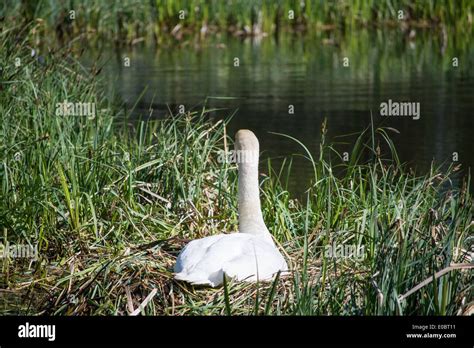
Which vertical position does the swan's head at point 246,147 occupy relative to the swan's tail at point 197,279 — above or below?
above

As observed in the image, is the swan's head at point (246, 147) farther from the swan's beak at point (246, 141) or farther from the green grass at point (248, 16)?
the green grass at point (248, 16)

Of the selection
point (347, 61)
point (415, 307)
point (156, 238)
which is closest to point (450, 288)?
point (415, 307)

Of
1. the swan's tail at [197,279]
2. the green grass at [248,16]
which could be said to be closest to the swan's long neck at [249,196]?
the swan's tail at [197,279]

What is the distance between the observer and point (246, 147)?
685 cm

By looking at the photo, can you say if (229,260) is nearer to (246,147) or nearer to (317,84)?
(246,147)

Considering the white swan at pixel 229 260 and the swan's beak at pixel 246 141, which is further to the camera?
the swan's beak at pixel 246 141

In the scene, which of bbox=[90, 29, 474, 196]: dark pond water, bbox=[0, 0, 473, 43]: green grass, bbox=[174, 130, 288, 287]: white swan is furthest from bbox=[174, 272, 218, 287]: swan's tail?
bbox=[0, 0, 473, 43]: green grass

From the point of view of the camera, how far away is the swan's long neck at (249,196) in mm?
6734

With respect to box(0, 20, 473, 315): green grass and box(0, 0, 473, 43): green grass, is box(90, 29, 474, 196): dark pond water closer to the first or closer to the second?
box(0, 0, 473, 43): green grass

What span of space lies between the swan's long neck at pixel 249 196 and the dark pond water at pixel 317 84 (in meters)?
3.40

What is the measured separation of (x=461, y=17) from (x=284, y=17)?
376cm

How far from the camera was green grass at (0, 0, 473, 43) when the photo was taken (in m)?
21.0
